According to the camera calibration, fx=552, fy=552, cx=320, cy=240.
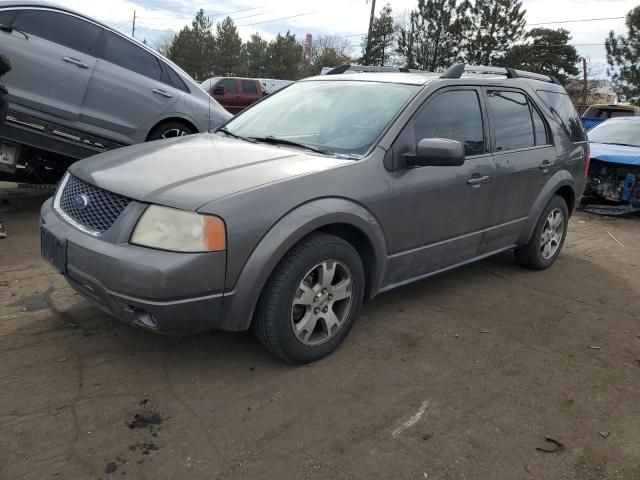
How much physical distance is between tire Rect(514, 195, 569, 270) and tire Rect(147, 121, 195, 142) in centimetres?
395

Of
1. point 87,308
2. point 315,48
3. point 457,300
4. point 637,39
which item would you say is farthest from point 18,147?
point 315,48

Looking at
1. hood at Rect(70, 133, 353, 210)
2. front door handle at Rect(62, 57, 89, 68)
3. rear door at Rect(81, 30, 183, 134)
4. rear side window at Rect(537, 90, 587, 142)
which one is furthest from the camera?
rear door at Rect(81, 30, 183, 134)

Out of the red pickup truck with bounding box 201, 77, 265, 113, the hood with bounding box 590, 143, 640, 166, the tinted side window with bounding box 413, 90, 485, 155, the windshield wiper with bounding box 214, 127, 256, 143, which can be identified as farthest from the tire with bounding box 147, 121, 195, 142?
→ the red pickup truck with bounding box 201, 77, 265, 113

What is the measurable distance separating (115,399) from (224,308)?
70cm

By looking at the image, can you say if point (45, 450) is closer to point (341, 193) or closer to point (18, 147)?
point (341, 193)

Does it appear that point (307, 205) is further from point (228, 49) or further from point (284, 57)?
point (228, 49)

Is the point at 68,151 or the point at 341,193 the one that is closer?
the point at 341,193

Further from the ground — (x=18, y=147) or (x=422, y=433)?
(x=18, y=147)

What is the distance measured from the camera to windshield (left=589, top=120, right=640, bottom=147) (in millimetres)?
9031

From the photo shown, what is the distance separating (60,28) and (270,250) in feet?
14.2

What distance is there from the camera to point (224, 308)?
274 centimetres

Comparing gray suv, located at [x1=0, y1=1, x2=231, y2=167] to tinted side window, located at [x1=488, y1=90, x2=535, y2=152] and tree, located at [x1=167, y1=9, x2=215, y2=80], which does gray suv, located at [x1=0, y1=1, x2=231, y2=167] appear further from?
tree, located at [x1=167, y1=9, x2=215, y2=80]

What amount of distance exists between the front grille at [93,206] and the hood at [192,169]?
40 millimetres

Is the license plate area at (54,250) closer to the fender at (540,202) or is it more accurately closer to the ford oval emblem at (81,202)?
the ford oval emblem at (81,202)
